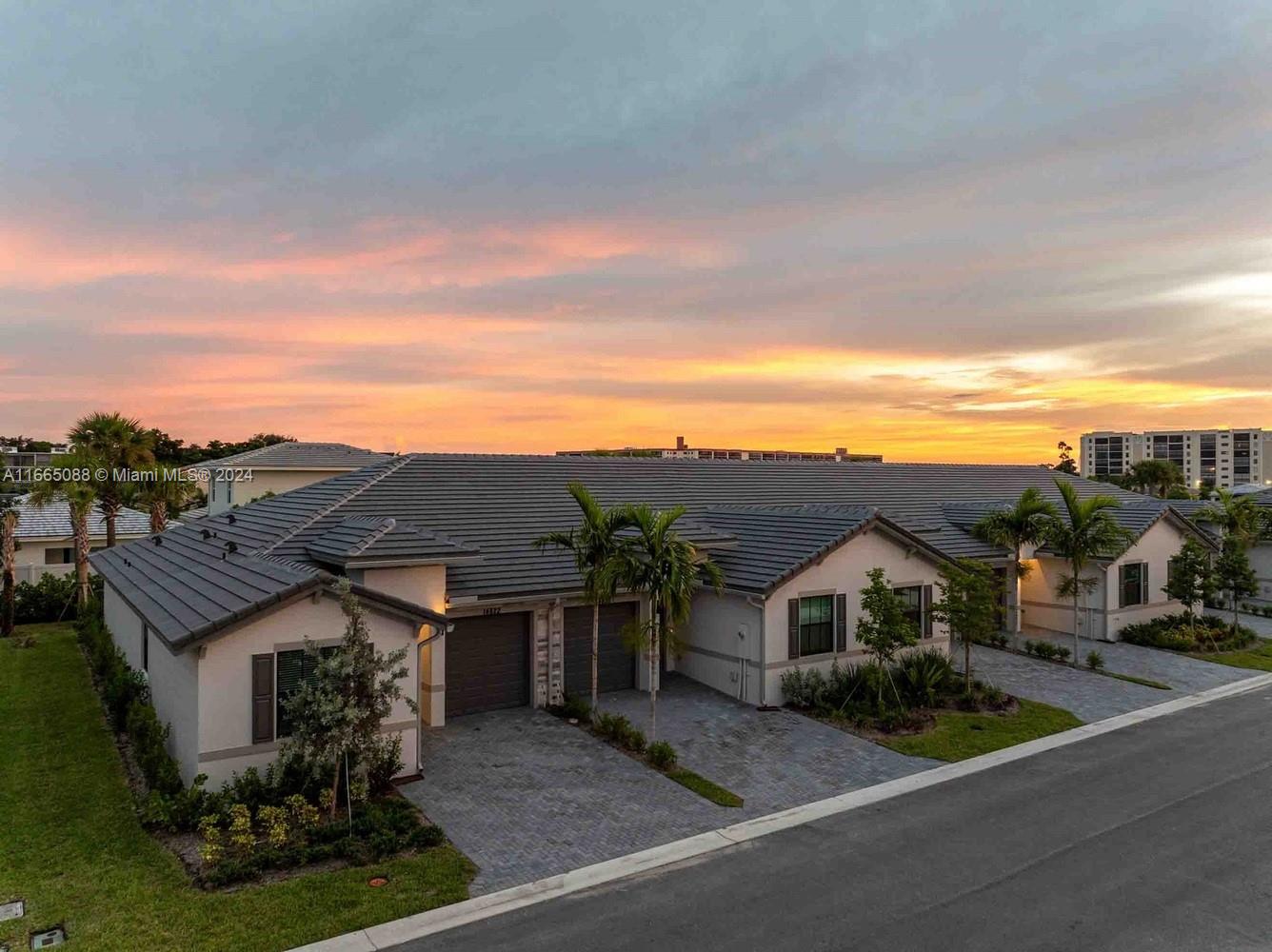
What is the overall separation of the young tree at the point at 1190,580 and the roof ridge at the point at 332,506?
26.8 metres

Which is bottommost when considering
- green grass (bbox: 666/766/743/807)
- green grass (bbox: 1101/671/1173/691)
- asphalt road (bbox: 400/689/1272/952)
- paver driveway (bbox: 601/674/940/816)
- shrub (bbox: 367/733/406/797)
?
green grass (bbox: 1101/671/1173/691)

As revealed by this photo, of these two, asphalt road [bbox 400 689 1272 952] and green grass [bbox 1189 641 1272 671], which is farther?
green grass [bbox 1189 641 1272 671]

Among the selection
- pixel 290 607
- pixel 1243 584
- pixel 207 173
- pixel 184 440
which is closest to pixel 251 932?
pixel 290 607

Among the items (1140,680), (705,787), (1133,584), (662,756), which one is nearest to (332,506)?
(662,756)

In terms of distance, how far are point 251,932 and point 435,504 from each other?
13.4 metres

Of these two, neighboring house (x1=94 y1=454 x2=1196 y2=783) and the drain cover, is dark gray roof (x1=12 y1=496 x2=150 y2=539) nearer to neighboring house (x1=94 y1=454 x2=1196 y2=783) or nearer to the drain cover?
neighboring house (x1=94 y1=454 x2=1196 y2=783)

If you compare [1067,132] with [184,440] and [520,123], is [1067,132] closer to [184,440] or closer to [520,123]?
[520,123]

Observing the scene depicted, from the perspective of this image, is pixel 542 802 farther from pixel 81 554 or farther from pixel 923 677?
pixel 81 554

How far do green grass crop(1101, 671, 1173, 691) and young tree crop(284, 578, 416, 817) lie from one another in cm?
2052

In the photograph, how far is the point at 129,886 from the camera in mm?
9422

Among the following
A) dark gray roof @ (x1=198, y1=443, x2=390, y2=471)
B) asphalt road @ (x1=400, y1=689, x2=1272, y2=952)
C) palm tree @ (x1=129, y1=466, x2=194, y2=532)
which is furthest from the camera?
dark gray roof @ (x1=198, y1=443, x2=390, y2=471)

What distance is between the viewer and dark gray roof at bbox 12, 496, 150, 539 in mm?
34844

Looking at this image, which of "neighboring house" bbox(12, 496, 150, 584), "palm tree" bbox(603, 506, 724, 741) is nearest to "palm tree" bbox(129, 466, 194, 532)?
"neighboring house" bbox(12, 496, 150, 584)

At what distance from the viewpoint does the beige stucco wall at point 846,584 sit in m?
18.5
